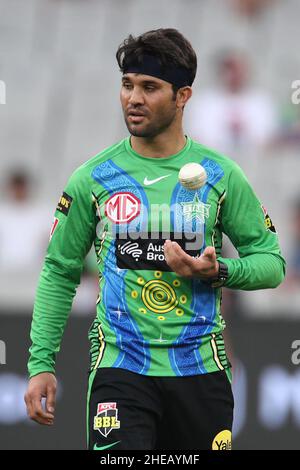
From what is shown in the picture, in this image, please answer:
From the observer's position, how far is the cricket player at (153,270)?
4.54 meters

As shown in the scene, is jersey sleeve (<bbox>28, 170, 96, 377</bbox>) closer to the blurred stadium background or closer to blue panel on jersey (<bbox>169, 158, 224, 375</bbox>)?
blue panel on jersey (<bbox>169, 158, 224, 375</bbox>)

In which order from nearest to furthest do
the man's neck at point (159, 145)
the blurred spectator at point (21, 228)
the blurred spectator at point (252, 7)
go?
the man's neck at point (159, 145), the blurred spectator at point (21, 228), the blurred spectator at point (252, 7)

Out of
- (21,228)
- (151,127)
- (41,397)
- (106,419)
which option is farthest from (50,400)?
(21,228)

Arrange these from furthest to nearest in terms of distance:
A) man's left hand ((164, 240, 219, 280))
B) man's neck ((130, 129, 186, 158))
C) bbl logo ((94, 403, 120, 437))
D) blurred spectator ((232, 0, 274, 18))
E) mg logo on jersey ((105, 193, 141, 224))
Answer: blurred spectator ((232, 0, 274, 18))
man's neck ((130, 129, 186, 158))
mg logo on jersey ((105, 193, 141, 224))
bbl logo ((94, 403, 120, 437))
man's left hand ((164, 240, 219, 280))

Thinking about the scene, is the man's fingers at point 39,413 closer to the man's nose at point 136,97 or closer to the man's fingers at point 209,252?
the man's fingers at point 209,252

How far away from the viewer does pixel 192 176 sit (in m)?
4.43

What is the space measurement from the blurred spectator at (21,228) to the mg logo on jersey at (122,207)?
A: 6.49 m

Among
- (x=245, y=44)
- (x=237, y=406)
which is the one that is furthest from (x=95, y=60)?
(x=237, y=406)

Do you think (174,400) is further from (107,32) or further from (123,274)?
(107,32)

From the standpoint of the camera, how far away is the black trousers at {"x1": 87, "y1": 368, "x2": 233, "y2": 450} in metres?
4.43

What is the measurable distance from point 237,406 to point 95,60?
7.64 m

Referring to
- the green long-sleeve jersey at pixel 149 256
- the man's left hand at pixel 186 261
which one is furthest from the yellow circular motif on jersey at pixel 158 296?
the man's left hand at pixel 186 261

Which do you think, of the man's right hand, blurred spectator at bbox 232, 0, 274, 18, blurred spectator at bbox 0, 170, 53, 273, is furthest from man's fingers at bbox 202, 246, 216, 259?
blurred spectator at bbox 232, 0, 274, 18

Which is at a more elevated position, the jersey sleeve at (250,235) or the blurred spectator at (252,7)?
the blurred spectator at (252,7)
